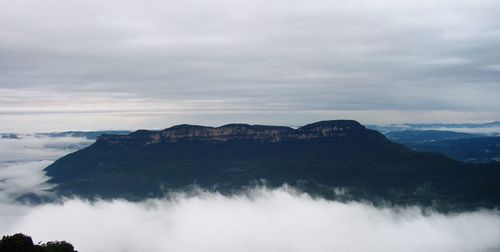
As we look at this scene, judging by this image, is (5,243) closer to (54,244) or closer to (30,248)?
(30,248)

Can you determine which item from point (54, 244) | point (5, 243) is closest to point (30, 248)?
point (5, 243)

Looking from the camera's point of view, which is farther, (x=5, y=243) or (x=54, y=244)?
(x=54, y=244)

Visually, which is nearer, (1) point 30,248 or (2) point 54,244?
(1) point 30,248
